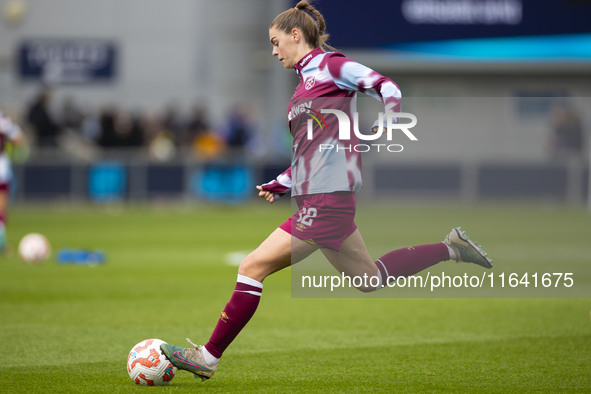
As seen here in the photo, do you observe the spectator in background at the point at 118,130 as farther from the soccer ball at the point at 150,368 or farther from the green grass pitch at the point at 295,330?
the soccer ball at the point at 150,368

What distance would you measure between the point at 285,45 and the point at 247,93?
75.9 ft

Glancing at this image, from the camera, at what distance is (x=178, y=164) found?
78.3 feet

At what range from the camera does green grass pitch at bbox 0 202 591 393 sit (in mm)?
6086

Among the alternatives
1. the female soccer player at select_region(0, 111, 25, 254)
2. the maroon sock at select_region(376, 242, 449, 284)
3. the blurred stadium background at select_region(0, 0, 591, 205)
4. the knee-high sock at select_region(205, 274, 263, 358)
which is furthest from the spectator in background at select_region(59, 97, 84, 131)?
the knee-high sock at select_region(205, 274, 263, 358)

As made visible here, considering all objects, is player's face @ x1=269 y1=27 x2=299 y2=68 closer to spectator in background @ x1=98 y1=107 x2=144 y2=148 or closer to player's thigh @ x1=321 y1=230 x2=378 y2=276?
player's thigh @ x1=321 y1=230 x2=378 y2=276

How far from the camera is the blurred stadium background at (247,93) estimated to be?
23.7 m

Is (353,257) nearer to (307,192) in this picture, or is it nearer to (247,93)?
(307,192)

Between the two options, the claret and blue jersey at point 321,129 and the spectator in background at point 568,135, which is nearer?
the claret and blue jersey at point 321,129

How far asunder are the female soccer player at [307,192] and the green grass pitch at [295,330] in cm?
40

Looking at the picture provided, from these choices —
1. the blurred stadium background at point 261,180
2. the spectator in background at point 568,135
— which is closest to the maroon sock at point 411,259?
the blurred stadium background at point 261,180

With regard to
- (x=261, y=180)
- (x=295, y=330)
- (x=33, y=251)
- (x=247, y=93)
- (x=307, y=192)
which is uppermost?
(x=247, y=93)

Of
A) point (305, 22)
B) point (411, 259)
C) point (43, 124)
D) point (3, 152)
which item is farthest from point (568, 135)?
point (305, 22)

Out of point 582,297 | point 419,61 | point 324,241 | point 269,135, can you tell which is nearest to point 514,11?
A: point 419,61

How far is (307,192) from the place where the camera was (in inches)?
231
